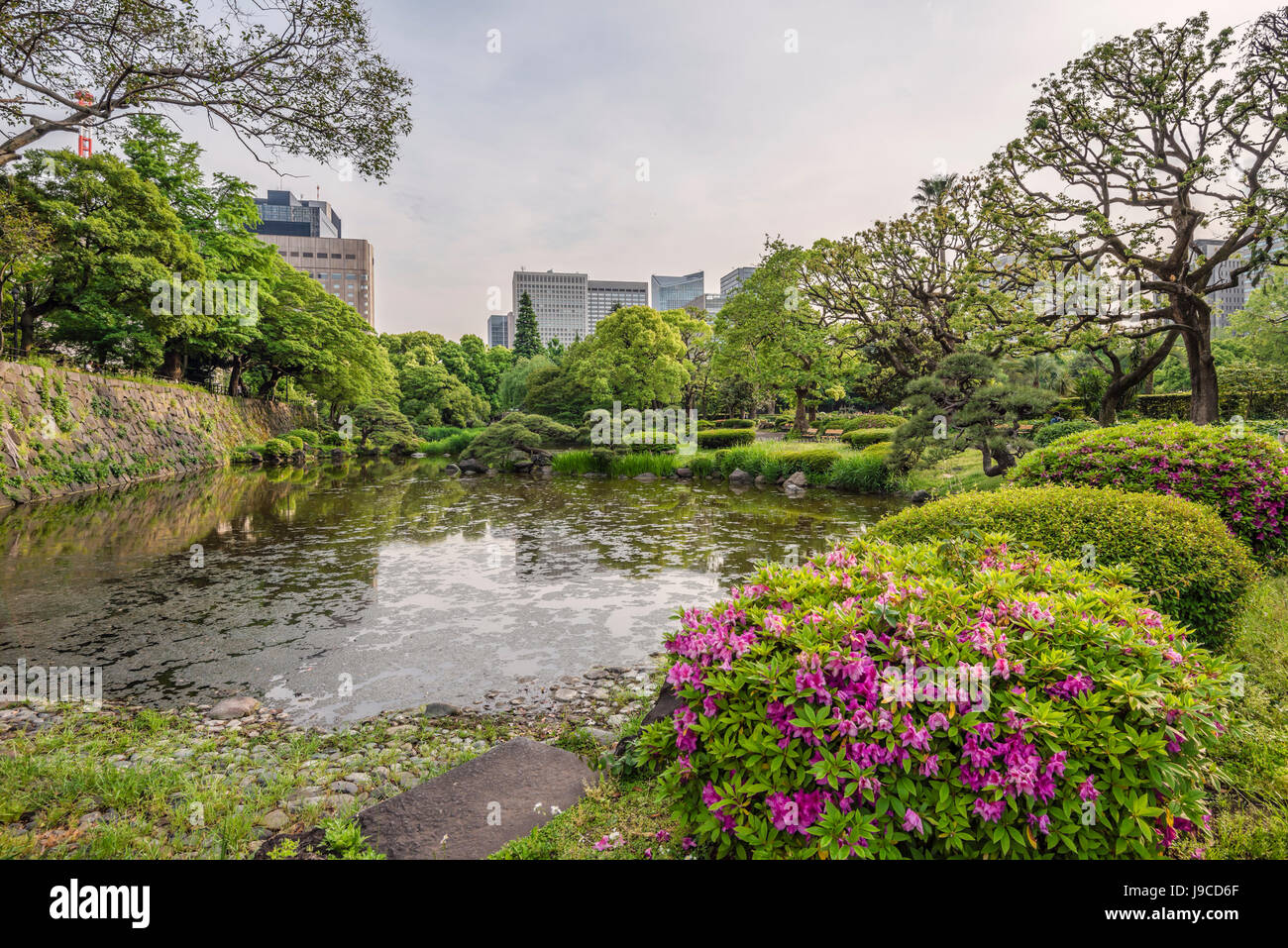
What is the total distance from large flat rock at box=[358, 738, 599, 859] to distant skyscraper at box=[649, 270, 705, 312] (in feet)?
492

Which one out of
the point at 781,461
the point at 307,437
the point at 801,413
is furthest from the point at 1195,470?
the point at 307,437

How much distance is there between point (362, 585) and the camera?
804 cm

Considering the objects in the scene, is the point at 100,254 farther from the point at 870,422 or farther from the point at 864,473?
the point at 870,422

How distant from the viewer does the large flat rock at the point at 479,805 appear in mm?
2549

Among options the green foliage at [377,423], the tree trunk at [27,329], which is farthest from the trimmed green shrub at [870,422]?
the tree trunk at [27,329]

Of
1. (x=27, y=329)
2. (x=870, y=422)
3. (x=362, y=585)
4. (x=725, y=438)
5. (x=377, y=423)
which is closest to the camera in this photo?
(x=362, y=585)

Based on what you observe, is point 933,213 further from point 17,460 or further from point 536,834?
point 17,460

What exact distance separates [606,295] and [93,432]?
113 m

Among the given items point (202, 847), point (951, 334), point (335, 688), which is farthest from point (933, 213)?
point (202, 847)

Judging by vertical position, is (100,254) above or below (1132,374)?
above

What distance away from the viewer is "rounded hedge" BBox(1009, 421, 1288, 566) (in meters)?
4.90

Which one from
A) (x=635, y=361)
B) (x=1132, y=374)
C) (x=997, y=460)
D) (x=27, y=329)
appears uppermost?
(x=635, y=361)
